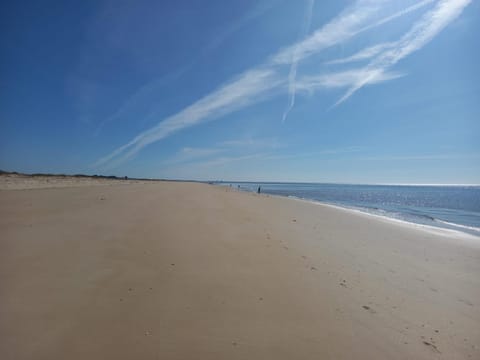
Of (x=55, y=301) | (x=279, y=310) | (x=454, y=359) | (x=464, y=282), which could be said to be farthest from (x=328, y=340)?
(x=464, y=282)

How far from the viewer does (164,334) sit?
2.60 meters

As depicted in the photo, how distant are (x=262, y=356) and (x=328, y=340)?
88 cm

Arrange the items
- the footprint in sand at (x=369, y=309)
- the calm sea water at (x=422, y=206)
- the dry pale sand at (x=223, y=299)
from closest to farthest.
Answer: the dry pale sand at (x=223, y=299)
the footprint in sand at (x=369, y=309)
the calm sea water at (x=422, y=206)

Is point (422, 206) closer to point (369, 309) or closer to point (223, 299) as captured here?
point (369, 309)

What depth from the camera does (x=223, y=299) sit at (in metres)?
3.46

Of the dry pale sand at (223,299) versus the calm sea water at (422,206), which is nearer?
the dry pale sand at (223,299)

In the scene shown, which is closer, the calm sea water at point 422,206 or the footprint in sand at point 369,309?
the footprint in sand at point 369,309

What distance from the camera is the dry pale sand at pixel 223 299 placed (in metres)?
2.52

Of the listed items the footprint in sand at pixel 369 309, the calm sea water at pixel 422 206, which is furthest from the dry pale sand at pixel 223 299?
the calm sea water at pixel 422 206

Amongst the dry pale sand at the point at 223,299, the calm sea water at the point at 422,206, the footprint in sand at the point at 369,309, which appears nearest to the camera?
the dry pale sand at the point at 223,299

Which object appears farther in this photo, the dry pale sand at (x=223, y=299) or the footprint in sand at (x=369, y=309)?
the footprint in sand at (x=369, y=309)

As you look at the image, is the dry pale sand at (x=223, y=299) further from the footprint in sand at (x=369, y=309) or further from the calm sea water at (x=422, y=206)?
the calm sea water at (x=422, y=206)

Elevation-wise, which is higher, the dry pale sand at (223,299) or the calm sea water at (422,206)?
the calm sea water at (422,206)

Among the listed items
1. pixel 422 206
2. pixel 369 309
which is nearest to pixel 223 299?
pixel 369 309
